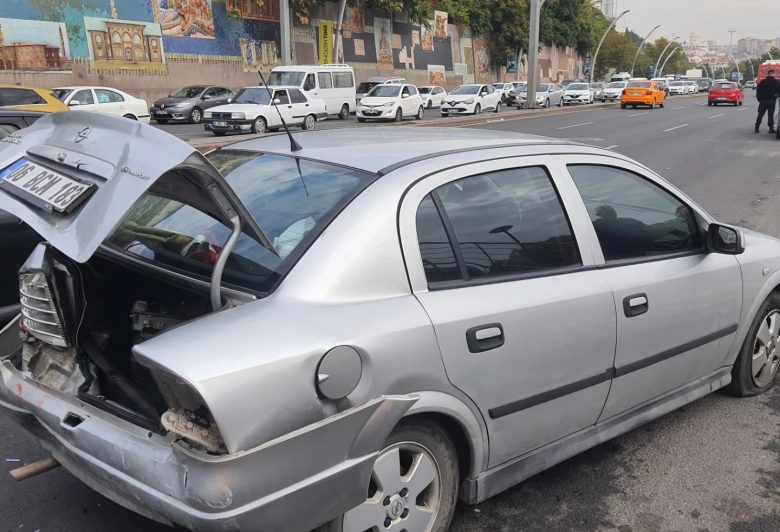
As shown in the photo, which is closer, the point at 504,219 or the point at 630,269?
the point at 504,219

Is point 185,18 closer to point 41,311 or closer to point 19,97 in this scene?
point 19,97

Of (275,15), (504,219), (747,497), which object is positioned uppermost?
(275,15)

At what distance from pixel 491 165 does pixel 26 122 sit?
423 centimetres

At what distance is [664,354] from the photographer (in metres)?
3.48

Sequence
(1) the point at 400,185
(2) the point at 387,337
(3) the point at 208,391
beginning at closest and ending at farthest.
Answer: (3) the point at 208,391
(2) the point at 387,337
(1) the point at 400,185

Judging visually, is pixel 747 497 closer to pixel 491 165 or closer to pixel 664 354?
pixel 664 354

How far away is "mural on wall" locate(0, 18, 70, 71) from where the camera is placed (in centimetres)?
2730

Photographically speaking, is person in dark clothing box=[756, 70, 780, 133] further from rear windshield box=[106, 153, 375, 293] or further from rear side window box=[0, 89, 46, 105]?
rear windshield box=[106, 153, 375, 293]

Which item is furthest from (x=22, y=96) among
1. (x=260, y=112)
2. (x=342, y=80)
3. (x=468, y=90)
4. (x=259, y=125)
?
(x=468, y=90)

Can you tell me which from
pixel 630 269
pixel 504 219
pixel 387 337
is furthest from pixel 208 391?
pixel 630 269

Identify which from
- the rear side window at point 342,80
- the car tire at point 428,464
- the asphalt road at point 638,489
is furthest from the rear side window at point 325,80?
the car tire at point 428,464

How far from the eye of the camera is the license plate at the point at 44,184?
2361mm

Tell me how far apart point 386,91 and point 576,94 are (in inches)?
702

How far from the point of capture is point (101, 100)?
2405 cm
